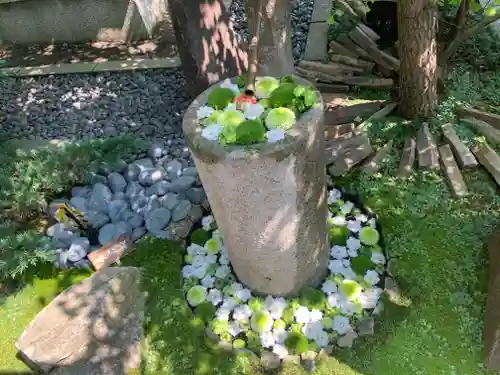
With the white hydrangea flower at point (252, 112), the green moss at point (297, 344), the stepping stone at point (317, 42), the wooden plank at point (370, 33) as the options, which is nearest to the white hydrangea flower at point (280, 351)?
the green moss at point (297, 344)

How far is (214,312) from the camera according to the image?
155 inches

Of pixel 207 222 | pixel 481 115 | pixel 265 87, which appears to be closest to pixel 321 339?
pixel 207 222

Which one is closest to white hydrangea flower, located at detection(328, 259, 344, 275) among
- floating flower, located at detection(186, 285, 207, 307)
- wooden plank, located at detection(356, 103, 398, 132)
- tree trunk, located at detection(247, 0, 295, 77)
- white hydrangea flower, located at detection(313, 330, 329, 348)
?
white hydrangea flower, located at detection(313, 330, 329, 348)

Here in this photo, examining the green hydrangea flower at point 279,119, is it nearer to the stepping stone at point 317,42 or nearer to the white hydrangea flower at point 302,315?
the white hydrangea flower at point 302,315

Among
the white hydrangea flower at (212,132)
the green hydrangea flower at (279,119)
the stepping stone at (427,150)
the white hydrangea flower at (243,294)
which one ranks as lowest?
the white hydrangea flower at (243,294)

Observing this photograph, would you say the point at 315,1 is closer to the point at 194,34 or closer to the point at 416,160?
the point at 194,34

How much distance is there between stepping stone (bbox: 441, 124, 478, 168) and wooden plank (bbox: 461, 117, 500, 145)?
208mm

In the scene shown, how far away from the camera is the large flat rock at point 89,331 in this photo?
3.74 m

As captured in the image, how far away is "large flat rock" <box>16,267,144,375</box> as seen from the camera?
3744 mm

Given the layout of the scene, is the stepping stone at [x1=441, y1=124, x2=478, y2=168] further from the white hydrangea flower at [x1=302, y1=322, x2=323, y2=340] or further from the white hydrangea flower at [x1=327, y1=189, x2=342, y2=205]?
the white hydrangea flower at [x1=302, y1=322, x2=323, y2=340]

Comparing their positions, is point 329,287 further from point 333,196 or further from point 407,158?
point 407,158

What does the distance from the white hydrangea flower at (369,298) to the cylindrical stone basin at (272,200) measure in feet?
1.24

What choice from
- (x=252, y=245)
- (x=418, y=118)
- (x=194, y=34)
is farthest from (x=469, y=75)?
(x=252, y=245)

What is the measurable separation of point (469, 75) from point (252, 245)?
3595mm
